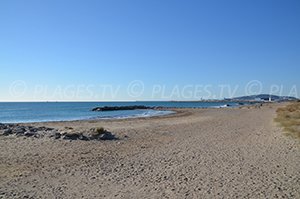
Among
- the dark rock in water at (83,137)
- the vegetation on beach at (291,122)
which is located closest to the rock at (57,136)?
the dark rock in water at (83,137)

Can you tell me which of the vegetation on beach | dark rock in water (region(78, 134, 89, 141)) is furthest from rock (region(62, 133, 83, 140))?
the vegetation on beach

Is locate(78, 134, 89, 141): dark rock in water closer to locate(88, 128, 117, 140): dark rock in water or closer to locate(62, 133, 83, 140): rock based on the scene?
locate(62, 133, 83, 140): rock

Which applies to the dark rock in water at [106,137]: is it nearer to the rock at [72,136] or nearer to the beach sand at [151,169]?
the rock at [72,136]

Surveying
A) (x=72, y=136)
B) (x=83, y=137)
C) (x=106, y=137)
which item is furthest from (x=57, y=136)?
(x=106, y=137)

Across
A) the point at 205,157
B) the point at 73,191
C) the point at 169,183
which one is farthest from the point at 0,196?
the point at 205,157

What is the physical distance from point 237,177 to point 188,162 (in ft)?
7.91

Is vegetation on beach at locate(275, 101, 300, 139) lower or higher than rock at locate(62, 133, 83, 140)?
higher

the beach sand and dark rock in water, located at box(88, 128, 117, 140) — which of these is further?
dark rock in water, located at box(88, 128, 117, 140)

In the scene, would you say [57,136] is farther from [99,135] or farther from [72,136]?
[99,135]

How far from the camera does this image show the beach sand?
7.68m

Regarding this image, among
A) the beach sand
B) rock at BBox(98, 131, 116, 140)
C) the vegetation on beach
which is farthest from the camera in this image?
the vegetation on beach

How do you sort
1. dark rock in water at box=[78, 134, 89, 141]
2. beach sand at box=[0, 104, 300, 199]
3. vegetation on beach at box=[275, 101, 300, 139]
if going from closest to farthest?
beach sand at box=[0, 104, 300, 199] → dark rock in water at box=[78, 134, 89, 141] → vegetation on beach at box=[275, 101, 300, 139]

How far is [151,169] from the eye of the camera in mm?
10133

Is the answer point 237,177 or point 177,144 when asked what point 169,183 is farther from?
point 177,144
